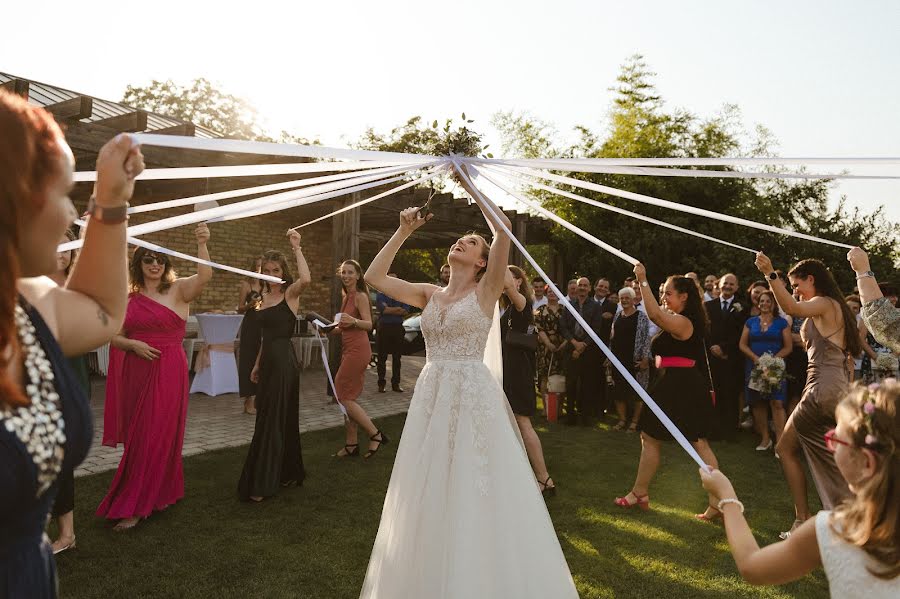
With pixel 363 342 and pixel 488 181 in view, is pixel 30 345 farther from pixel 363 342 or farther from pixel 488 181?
pixel 363 342

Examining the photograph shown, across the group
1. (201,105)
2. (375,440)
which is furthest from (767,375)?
(201,105)

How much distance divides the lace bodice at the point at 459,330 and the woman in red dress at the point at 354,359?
3125 millimetres

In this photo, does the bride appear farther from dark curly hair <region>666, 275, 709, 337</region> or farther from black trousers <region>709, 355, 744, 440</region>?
black trousers <region>709, 355, 744, 440</region>

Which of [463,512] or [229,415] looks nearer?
[463,512]

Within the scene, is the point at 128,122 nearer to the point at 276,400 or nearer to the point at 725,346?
the point at 276,400

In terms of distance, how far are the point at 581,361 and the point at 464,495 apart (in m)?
6.63

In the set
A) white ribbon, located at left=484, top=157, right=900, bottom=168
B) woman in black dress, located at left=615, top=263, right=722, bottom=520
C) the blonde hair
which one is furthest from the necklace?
woman in black dress, located at left=615, top=263, right=722, bottom=520

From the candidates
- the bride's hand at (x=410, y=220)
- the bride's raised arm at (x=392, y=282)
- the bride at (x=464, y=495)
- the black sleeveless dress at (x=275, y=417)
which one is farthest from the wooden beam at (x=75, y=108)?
the bride at (x=464, y=495)

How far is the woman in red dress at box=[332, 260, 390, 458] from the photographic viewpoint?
6.90 m

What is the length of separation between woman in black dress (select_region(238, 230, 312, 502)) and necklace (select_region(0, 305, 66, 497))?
13.5 feet

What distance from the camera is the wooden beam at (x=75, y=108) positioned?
28.1 ft

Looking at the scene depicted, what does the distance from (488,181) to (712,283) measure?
708cm

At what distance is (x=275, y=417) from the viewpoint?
5.59 m

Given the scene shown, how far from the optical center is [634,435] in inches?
343
